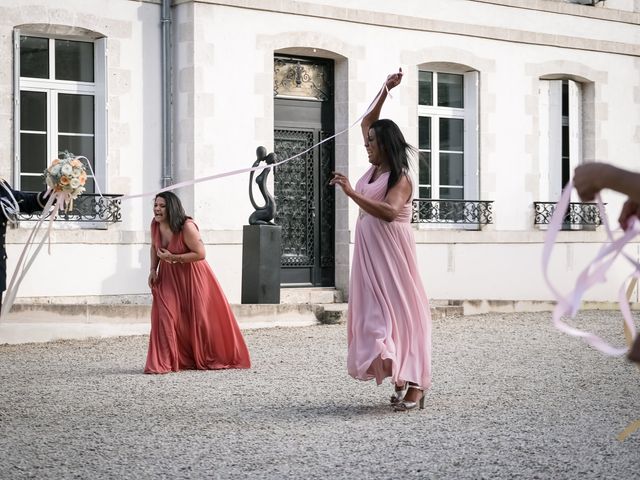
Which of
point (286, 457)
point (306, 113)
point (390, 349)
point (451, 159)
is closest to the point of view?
point (286, 457)

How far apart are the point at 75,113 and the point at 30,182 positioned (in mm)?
958

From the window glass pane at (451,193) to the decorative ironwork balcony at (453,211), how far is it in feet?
0.68

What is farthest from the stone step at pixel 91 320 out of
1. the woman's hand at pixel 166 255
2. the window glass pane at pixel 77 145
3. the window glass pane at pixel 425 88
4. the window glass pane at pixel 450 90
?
the window glass pane at pixel 450 90

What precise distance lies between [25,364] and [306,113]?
6609 millimetres

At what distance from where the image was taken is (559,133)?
1717 centimetres

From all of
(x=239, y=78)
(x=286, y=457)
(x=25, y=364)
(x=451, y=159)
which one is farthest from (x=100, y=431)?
(x=451, y=159)

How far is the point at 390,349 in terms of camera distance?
647 centimetres

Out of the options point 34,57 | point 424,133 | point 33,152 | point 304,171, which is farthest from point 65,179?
point 424,133

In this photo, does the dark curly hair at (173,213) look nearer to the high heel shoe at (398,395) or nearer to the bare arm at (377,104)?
the bare arm at (377,104)

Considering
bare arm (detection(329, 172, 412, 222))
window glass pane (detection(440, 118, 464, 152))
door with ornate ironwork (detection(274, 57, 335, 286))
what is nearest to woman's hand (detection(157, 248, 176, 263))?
bare arm (detection(329, 172, 412, 222))

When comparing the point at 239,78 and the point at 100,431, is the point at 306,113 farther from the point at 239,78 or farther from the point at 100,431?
the point at 100,431

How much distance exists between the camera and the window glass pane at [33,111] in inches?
514

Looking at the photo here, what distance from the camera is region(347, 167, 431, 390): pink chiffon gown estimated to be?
21.3 feet

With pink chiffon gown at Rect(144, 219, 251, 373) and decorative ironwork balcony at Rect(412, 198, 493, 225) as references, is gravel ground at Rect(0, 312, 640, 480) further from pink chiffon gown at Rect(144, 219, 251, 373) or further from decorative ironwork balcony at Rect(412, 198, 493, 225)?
decorative ironwork balcony at Rect(412, 198, 493, 225)
